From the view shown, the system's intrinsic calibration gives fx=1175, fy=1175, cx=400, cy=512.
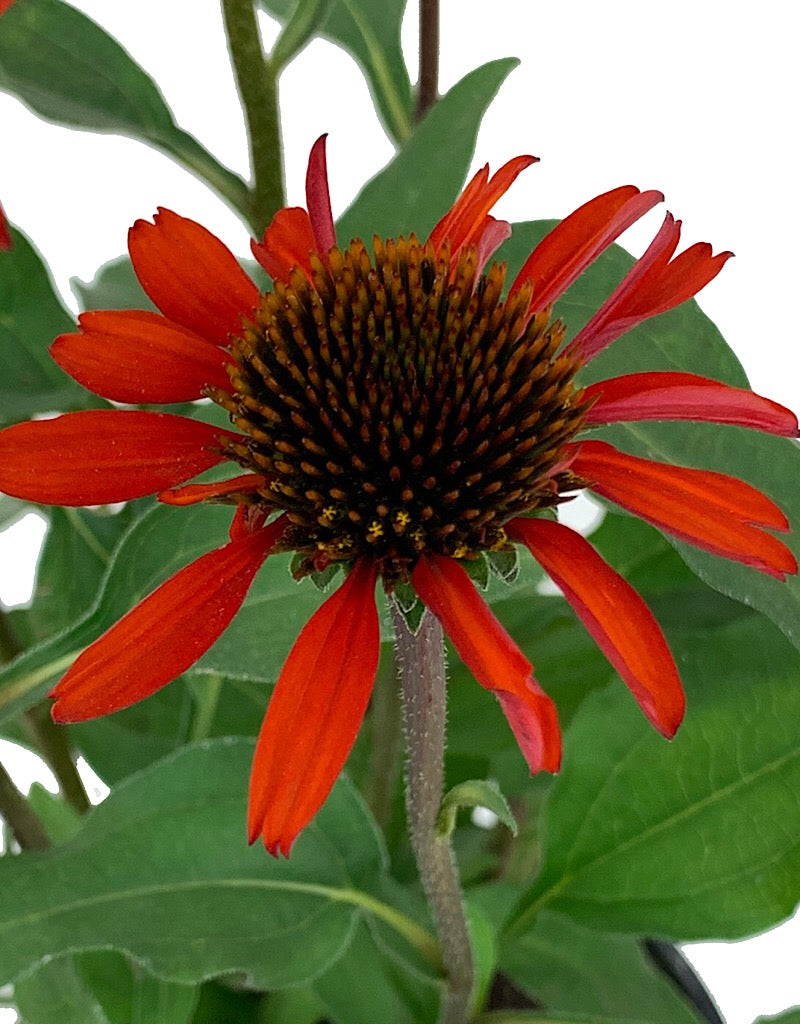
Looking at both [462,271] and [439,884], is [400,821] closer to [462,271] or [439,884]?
[439,884]

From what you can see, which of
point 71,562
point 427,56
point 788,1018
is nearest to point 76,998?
point 71,562

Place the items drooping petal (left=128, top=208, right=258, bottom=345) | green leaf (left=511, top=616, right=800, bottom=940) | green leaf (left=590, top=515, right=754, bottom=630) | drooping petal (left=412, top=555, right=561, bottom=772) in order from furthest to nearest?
green leaf (left=590, top=515, right=754, bottom=630), green leaf (left=511, top=616, right=800, bottom=940), drooping petal (left=128, top=208, right=258, bottom=345), drooping petal (left=412, top=555, right=561, bottom=772)

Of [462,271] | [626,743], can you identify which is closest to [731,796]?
[626,743]

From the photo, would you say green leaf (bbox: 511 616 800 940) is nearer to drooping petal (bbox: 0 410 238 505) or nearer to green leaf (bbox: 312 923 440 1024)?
green leaf (bbox: 312 923 440 1024)

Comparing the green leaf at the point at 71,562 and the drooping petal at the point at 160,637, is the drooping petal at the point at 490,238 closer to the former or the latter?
the drooping petal at the point at 160,637

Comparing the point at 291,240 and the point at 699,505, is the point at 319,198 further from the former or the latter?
the point at 699,505

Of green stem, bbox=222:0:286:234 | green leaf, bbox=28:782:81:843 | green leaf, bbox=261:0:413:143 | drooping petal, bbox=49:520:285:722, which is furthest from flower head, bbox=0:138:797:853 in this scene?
green leaf, bbox=28:782:81:843
